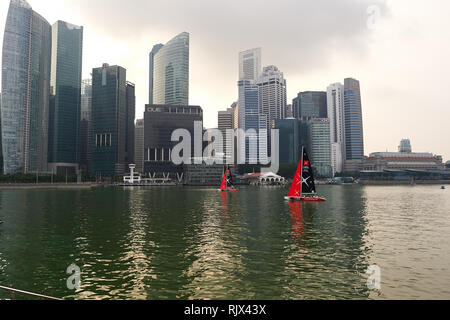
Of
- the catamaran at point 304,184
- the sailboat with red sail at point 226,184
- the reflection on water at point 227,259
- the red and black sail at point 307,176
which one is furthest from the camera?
the sailboat with red sail at point 226,184

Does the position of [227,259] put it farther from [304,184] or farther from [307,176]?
[304,184]

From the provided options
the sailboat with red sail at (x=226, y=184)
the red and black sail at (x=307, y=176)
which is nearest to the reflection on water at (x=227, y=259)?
the red and black sail at (x=307, y=176)

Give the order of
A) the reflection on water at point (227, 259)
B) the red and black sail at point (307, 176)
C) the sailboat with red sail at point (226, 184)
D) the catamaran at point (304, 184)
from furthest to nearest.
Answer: the sailboat with red sail at point (226, 184) < the catamaran at point (304, 184) < the red and black sail at point (307, 176) < the reflection on water at point (227, 259)

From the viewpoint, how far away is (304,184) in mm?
91875

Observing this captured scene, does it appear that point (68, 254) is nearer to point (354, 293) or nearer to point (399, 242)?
point (354, 293)

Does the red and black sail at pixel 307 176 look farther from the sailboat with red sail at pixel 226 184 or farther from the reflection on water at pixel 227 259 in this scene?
the sailboat with red sail at pixel 226 184

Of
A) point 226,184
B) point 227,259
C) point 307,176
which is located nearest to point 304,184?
point 307,176

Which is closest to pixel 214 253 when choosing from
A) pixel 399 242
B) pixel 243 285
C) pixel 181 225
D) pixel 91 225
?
pixel 243 285

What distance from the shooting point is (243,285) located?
2317 cm

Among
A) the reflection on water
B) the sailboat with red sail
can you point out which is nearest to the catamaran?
the reflection on water

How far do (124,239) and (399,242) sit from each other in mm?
36420

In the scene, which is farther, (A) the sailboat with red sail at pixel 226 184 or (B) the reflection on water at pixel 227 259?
(A) the sailboat with red sail at pixel 226 184

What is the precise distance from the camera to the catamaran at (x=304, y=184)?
287 feet
